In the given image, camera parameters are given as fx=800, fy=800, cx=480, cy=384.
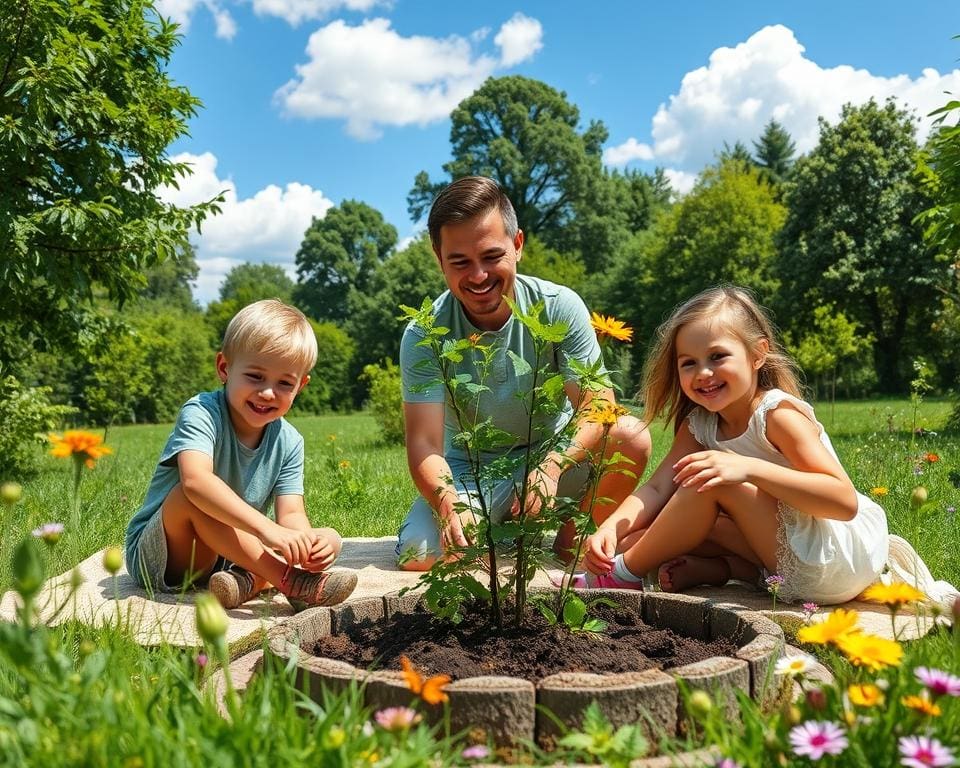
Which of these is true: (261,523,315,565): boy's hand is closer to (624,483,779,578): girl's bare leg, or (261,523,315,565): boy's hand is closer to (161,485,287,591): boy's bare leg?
(161,485,287,591): boy's bare leg

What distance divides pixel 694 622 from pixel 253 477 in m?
1.71

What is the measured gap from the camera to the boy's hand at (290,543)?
8.33 ft

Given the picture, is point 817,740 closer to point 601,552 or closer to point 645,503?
point 601,552

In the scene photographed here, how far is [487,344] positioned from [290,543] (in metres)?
1.33

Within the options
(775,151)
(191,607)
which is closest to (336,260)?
(775,151)

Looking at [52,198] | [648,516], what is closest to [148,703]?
[648,516]

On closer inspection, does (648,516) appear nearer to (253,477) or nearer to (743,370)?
(743,370)

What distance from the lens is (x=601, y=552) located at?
2.54 m

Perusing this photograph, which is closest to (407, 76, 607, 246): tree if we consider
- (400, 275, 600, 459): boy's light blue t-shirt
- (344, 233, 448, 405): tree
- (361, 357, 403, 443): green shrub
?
(344, 233, 448, 405): tree

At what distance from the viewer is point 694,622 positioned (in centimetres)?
215

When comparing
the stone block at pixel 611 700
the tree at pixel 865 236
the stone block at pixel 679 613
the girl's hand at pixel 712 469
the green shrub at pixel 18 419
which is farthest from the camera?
the tree at pixel 865 236

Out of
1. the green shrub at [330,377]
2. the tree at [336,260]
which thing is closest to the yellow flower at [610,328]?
the green shrub at [330,377]

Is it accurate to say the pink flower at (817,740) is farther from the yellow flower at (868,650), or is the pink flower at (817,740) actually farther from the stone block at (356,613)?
the stone block at (356,613)

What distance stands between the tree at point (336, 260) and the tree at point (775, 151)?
867 inches
